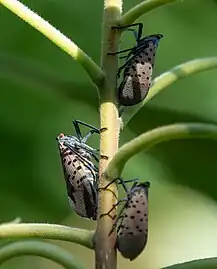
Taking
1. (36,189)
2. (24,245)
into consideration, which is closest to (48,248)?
(24,245)

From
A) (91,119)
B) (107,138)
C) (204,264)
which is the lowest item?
(204,264)

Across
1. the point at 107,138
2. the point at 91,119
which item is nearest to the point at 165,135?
the point at 107,138

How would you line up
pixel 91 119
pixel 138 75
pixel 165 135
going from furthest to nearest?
pixel 91 119, pixel 138 75, pixel 165 135

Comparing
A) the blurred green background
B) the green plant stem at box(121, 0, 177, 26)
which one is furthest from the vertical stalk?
the blurred green background

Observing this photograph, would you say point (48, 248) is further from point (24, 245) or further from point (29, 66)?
point (29, 66)

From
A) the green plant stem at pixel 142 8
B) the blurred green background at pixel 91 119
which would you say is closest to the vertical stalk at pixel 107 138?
the green plant stem at pixel 142 8

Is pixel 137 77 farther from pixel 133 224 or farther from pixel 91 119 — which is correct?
pixel 91 119

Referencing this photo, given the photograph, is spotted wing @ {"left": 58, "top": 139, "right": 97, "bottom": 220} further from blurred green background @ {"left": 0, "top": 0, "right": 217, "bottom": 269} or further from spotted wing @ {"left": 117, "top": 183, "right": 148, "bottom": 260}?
blurred green background @ {"left": 0, "top": 0, "right": 217, "bottom": 269}

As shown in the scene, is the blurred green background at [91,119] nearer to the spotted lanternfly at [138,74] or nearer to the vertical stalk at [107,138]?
the spotted lanternfly at [138,74]
